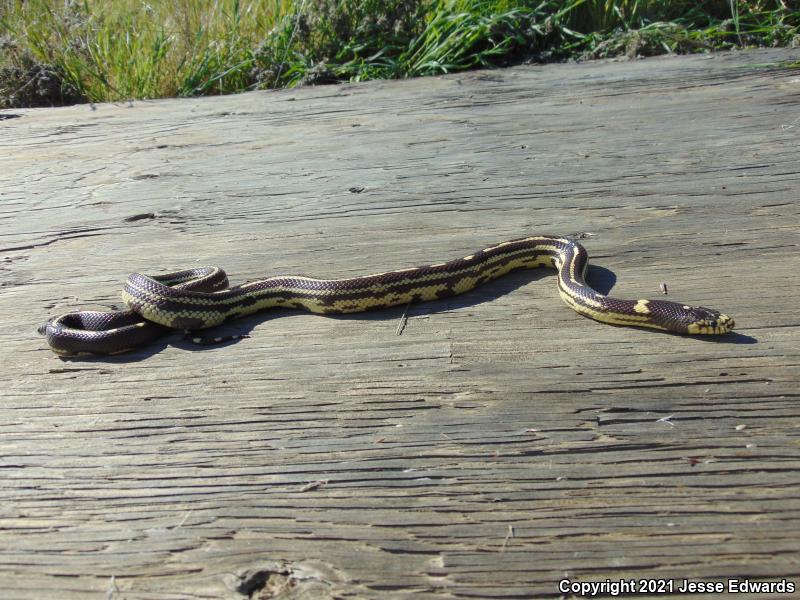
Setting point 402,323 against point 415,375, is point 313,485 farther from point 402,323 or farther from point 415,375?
point 402,323

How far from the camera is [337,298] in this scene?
4.10 meters

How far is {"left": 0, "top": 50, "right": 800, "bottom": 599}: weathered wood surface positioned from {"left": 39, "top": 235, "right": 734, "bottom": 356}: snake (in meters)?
0.11

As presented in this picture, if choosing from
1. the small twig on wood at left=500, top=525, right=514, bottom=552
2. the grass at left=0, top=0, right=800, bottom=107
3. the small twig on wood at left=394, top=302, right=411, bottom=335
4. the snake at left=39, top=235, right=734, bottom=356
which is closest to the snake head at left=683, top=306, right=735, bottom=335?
the snake at left=39, top=235, right=734, bottom=356

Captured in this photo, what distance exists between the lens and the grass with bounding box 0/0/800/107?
26.8 ft

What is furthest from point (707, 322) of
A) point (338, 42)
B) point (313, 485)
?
point (338, 42)

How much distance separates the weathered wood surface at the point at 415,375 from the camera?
2408 mm

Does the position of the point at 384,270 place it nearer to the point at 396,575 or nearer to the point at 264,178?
the point at 264,178

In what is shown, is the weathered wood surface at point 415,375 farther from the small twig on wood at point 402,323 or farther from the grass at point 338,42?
the grass at point 338,42

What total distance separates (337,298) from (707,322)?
6.47ft

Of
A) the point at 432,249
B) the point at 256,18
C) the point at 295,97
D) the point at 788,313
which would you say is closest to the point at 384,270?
the point at 432,249

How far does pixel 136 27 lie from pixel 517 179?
21.2 ft

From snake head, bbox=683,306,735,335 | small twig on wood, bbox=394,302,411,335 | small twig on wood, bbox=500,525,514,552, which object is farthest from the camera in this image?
small twig on wood, bbox=394,302,411,335

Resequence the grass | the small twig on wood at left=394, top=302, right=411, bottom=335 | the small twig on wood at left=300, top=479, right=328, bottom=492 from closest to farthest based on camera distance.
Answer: the small twig on wood at left=300, top=479, right=328, bottom=492 → the small twig on wood at left=394, top=302, right=411, bottom=335 → the grass

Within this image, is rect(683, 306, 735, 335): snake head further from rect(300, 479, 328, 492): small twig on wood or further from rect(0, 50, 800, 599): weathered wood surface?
rect(300, 479, 328, 492): small twig on wood
